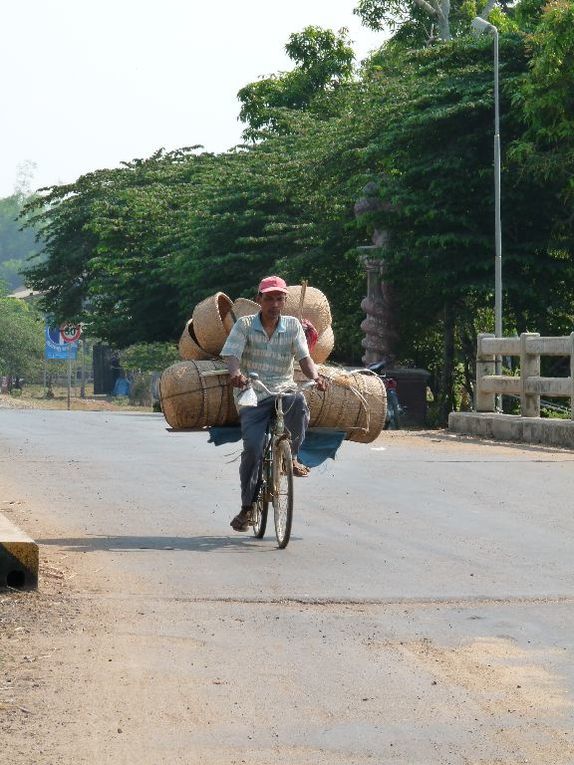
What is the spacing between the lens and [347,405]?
12.1m

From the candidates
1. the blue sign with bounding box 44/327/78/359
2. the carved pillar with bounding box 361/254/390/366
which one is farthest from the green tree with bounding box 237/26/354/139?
the carved pillar with bounding box 361/254/390/366

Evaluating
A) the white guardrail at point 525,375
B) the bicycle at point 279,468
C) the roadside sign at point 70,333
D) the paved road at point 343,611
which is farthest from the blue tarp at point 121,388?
the bicycle at point 279,468

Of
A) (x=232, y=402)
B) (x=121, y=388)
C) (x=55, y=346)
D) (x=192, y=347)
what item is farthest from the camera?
(x=121, y=388)

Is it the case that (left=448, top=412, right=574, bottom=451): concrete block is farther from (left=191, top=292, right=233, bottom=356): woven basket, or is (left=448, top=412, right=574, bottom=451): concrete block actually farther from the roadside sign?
the roadside sign

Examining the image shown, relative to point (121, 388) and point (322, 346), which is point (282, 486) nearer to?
point (322, 346)

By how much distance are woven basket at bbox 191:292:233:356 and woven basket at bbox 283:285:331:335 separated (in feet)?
1.60

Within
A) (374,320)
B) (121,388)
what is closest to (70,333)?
(121,388)

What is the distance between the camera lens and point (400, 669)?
6848 mm

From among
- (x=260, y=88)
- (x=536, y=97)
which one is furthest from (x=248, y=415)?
(x=260, y=88)

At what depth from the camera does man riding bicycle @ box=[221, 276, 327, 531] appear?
1103 cm

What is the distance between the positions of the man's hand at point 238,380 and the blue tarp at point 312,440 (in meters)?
0.99

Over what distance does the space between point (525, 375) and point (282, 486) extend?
1340 centimetres

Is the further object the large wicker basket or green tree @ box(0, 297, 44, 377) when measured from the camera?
green tree @ box(0, 297, 44, 377)

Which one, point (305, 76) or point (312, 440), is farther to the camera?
point (305, 76)
